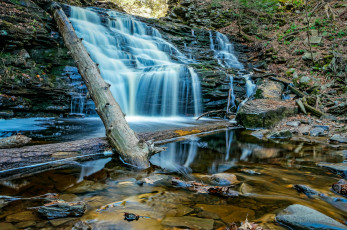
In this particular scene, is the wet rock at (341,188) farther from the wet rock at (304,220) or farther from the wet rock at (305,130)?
the wet rock at (305,130)

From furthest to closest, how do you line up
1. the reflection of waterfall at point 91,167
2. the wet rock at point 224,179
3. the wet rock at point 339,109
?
the wet rock at point 339,109 → the reflection of waterfall at point 91,167 → the wet rock at point 224,179

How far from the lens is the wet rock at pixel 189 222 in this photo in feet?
5.70

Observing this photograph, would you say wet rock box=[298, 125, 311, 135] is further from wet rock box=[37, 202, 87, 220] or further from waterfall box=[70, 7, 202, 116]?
wet rock box=[37, 202, 87, 220]

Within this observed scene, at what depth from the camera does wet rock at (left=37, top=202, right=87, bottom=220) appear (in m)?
1.83

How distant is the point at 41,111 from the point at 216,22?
1922 centimetres

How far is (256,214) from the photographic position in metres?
1.95

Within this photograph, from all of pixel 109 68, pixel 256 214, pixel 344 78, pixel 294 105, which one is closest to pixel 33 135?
pixel 256 214

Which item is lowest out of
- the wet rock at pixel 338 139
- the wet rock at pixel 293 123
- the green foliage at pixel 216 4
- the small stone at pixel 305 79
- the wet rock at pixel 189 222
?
the wet rock at pixel 189 222

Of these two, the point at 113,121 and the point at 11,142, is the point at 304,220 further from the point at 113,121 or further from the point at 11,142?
the point at 11,142

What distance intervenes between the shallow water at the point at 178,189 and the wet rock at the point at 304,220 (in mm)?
113

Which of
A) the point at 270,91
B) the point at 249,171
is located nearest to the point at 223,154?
the point at 249,171

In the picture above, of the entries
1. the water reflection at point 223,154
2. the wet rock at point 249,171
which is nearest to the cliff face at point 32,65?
the water reflection at point 223,154

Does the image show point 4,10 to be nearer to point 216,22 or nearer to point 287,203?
point 287,203

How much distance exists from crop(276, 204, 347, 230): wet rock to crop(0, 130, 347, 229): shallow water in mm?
113
